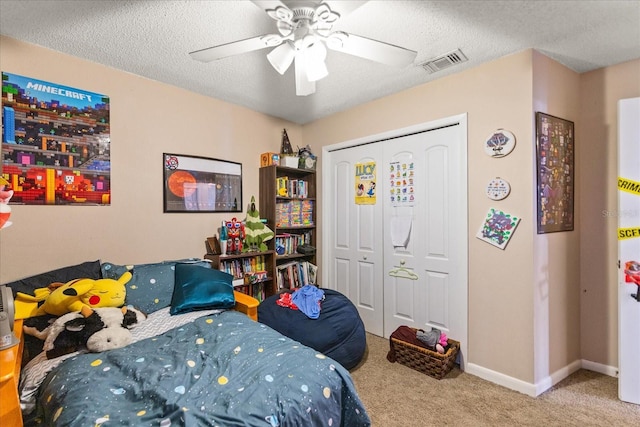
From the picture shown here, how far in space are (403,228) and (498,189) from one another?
35.6 inches

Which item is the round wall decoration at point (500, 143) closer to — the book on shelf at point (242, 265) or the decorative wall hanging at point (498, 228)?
the decorative wall hanging at point (498, 228)

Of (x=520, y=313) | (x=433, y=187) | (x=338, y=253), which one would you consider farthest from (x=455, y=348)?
(x=338, y=253)

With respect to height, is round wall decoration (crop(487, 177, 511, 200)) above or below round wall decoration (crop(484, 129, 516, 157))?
below

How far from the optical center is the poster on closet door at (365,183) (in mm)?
3258

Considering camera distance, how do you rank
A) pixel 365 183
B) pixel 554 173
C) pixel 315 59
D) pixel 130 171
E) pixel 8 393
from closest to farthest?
1. pixel 8 393
2. pixel 315 59
3. pixel 554 173
4. pixel 130 171
5. pixel 365 183

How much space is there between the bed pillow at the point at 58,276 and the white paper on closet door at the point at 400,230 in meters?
2.48

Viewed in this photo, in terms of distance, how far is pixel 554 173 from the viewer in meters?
2.37

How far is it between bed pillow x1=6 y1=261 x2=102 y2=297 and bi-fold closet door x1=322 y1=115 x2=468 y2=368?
7.42 feet

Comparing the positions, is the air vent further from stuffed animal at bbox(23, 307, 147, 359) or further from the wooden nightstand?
the wooden nightstand

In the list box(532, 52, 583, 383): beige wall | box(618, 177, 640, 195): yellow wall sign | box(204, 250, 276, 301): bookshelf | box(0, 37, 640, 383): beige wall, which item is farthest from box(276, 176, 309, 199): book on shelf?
box(618, 177, 640, 195): yellow wall sign

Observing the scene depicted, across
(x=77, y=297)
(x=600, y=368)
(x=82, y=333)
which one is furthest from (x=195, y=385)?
(x=600, y=368)

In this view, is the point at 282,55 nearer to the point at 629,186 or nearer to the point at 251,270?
the point at 251,270

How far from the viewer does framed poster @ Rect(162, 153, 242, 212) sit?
112 inches

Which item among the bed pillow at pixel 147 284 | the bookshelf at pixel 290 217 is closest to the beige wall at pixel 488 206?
the bed pillow at pixel 147 284
